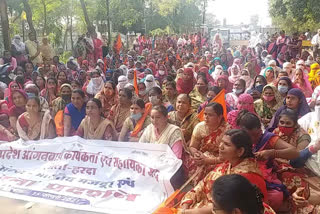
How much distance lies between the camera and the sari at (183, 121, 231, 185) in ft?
11.5

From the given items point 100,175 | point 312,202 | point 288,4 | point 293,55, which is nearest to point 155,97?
point 100,175

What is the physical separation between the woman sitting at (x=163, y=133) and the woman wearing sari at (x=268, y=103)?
2181 mm

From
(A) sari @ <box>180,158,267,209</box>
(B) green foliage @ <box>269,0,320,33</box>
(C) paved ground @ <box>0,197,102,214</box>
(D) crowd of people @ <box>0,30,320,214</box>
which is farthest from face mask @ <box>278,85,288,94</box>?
(B) green foliage @ <box>269,0,320,33</box>

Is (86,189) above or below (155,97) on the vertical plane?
below

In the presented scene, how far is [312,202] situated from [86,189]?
6.82 ft

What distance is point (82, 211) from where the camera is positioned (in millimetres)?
3025

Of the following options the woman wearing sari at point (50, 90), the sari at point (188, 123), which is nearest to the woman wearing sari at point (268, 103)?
the sari at point (188, 123)

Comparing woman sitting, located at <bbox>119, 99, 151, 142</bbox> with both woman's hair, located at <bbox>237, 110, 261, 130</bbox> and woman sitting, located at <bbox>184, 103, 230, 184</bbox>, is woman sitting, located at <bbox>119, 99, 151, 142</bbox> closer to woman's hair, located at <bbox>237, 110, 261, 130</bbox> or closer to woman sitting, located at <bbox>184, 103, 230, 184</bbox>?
woman sitting, located at <bbox>184, 103, 230, 184</bbox>

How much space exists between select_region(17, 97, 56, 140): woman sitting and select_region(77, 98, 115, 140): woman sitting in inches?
17.8

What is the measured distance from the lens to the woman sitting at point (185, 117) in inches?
167

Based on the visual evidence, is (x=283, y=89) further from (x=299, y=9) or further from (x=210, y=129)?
(x=299, y=9)

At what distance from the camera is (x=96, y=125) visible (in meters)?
4.21

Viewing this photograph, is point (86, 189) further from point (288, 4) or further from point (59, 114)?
point (288, 4)

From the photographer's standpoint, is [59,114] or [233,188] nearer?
[233,188]
